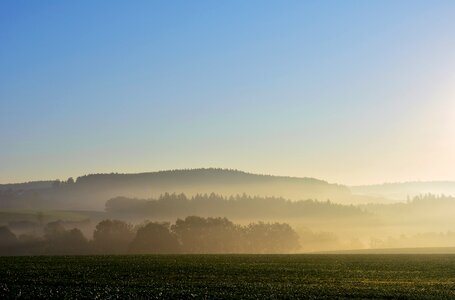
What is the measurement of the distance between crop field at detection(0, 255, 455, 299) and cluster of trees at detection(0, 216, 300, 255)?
94.0 m

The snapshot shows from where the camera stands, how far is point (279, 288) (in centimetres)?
4572

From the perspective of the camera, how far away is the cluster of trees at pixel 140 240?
163875 mm

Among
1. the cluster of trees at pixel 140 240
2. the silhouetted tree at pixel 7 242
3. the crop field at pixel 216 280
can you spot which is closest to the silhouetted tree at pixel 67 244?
the cluster of trees at pixel 140 240

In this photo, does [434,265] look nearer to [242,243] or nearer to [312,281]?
[312,281]

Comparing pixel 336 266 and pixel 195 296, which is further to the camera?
pixel 336 266

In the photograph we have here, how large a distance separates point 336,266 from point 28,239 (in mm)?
143936

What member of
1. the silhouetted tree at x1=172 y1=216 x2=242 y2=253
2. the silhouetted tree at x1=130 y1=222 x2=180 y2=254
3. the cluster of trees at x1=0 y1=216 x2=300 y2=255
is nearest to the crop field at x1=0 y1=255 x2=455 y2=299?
the silhouetted tree at x1=130 y1=222 x2=180 y2=254

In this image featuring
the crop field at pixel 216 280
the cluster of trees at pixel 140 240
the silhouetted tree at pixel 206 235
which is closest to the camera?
the crop field at pixel 216 280

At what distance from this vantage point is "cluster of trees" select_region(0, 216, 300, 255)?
164 m

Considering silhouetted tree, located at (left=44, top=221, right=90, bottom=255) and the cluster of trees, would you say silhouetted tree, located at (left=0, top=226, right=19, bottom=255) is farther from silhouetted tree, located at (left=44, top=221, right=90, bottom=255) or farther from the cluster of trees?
silhouetted tree, located at (left=44, top=221, right=90, bottom=255)

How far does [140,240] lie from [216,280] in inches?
4540

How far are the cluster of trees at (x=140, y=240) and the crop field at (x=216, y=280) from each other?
9402 centimetres

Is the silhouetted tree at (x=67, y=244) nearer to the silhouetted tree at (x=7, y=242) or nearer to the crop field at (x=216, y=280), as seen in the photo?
the silhouetted tree at (x=7, y=242)

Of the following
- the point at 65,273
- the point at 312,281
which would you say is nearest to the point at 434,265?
the point at 312,281
